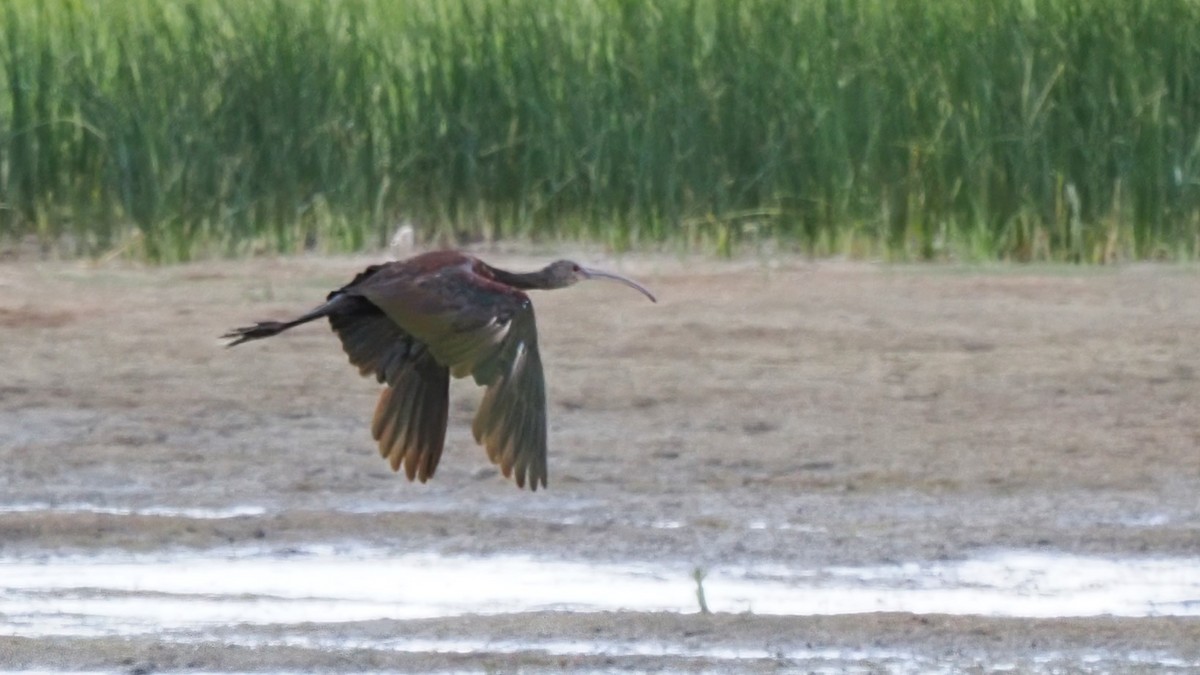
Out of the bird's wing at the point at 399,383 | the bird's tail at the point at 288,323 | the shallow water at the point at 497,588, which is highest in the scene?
the bird's tail at the point at 288,323

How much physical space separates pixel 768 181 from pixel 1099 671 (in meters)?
6.21

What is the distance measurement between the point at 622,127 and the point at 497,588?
5423 millimetres

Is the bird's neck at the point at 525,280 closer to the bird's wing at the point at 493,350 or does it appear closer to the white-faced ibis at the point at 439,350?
the white-faced ibis at the point at 439,350

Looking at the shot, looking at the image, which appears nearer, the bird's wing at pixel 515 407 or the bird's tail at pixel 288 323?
the bird's wing at pixel 515 407

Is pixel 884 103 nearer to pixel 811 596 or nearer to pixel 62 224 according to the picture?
pixel 62 224

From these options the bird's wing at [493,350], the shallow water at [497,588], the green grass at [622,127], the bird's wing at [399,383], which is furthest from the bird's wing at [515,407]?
the green grass at [622,127]

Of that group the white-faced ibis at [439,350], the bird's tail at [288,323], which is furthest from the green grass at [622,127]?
the bird's tail at [288,323]

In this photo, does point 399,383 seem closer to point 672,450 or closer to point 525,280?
point 525,280

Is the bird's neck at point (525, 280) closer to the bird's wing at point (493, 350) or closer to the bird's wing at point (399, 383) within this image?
the bird's wing at point (399, 383)

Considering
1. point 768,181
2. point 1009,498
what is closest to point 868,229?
point 768,181

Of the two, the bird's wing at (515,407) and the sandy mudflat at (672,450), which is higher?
the bird's wing at (515,407)

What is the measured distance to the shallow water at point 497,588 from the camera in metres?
5.93

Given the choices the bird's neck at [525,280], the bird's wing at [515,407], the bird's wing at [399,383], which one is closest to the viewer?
the bird's wing at [515,407]

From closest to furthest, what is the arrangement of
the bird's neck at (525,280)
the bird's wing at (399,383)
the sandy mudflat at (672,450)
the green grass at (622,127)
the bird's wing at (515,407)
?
the bird's wing at (515,407)
the sandy mudflat at (672,450)
the bird's wing at (399,383)
the bird's neck at (525,280)
the green grass at (622,127)
